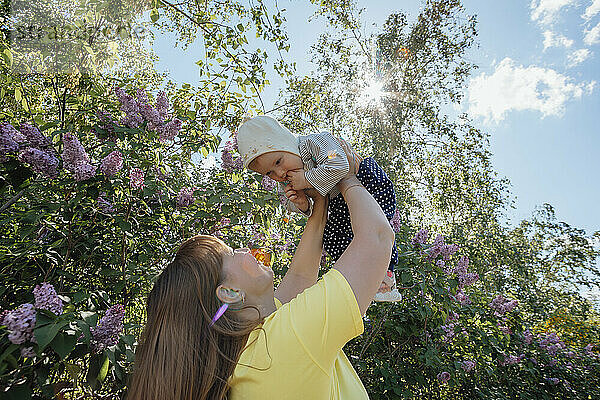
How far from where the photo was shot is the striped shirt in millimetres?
1337

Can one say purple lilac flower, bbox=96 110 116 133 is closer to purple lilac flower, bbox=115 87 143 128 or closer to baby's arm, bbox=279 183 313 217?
purple lilac flower, bbox=115 87 143 128

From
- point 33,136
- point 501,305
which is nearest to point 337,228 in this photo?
point 33,136

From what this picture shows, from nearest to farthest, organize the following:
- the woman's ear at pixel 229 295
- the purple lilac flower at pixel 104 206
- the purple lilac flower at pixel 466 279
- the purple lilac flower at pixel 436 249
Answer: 1. the woman's ear at pixel 229 295
2. the purple lilac flower at pixel 104 206
3. the purple lilac flower at pixel 436 249
4. the purple lilac flower at pixel 466 279

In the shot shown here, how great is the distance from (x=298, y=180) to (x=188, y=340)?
719 millimetres

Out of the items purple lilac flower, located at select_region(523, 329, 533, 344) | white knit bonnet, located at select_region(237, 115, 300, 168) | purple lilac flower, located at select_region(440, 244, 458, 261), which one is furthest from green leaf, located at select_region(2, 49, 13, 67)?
purple lilac flower, located at select_region(523, 329, 533, 344)

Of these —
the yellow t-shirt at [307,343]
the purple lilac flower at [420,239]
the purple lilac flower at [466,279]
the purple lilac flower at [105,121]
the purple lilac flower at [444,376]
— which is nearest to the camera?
the yellow t-shirt at [307,343]

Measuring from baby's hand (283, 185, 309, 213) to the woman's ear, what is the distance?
1.69ft

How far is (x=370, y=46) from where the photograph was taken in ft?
34.2

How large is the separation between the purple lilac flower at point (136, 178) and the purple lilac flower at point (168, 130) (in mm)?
324

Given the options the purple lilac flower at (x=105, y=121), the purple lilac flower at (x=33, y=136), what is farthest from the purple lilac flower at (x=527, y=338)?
the purple lilac flower at (x=33, y=136)

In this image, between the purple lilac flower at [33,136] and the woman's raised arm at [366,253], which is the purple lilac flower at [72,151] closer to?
the purple lilac flower at [33,136]

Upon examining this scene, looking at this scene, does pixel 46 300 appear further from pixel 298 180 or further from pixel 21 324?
pixel 298 180

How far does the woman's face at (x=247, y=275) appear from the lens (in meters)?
1.15

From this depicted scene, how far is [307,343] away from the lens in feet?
2.85
